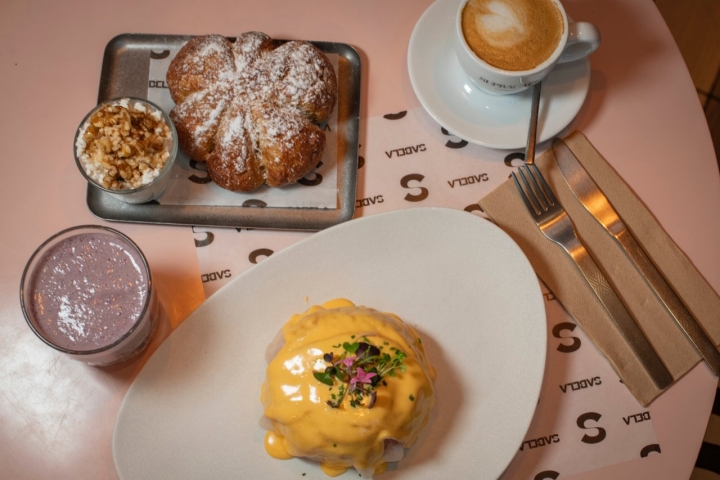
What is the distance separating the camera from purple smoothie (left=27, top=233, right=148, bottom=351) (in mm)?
1318

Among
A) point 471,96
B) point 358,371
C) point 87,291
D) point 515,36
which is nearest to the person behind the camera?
point 358,371

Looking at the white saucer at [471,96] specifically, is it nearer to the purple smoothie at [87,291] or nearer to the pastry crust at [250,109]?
the pastry crust at [250,109]

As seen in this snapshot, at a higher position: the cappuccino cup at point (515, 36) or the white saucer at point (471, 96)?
the cappuccino cup at point (515, 36)

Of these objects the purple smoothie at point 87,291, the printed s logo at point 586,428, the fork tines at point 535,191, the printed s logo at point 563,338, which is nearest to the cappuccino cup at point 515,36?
the fork tines at point 535,191

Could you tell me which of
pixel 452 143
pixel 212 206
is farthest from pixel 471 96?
pixel 212 206

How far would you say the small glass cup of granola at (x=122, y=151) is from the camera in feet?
4.55

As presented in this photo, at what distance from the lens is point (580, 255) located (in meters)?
1.50

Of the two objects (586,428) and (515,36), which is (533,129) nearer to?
(515,36)

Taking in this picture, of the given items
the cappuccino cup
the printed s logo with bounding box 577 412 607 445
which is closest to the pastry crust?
the cappuccino cup

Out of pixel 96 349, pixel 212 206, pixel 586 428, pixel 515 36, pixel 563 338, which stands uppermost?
pixel 515 36

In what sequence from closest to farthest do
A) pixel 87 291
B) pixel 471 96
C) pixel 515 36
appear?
pixel 87 291 < pixel 515 36 < pixel 471 96

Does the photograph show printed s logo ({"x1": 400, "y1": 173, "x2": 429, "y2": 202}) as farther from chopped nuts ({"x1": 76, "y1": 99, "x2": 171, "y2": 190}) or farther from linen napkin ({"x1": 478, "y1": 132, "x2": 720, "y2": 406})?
chopped nuts ({"x1": 76, "y1": 99, "x2": 171, "y2": 190})

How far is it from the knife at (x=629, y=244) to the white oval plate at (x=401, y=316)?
0.88 ft

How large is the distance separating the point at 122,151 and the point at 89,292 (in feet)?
1.09
